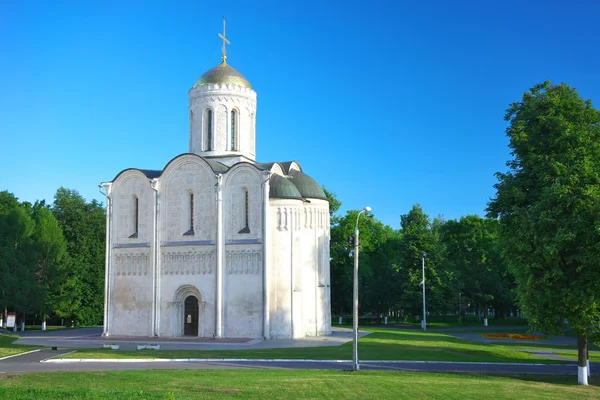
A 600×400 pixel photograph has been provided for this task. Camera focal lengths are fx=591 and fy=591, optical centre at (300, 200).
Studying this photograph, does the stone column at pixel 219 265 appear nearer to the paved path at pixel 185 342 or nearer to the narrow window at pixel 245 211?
the paved path at pixel 185 342

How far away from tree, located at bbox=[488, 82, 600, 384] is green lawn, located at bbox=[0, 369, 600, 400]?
104 inches

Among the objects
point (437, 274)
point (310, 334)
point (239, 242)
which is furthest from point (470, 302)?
point (239, 242)

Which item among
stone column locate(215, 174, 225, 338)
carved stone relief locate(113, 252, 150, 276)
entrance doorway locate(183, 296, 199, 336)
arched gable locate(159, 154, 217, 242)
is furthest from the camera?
carved stone relief locate(113, 252, 150, 276)

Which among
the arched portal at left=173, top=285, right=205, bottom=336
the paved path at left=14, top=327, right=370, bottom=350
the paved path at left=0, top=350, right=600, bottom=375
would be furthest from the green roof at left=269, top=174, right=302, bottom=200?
the paved path at left=0, top=350, right=600, bottom=375

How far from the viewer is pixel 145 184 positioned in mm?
42406

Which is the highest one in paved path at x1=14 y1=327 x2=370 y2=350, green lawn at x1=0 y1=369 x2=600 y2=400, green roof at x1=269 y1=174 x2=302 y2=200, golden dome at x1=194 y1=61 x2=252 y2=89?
golden dome at x1=194 y1=61 x2=252 y2=89

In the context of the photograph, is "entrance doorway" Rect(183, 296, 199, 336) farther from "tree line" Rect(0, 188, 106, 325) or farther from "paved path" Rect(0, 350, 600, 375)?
"tree line" Rect(0, 188, 106, 325)

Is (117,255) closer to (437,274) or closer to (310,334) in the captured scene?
(310,334)

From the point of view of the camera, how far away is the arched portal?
4016 cm

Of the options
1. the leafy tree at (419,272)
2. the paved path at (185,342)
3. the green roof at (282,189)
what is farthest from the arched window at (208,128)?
the leafy tree at (419,272)

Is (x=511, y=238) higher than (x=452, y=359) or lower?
higher

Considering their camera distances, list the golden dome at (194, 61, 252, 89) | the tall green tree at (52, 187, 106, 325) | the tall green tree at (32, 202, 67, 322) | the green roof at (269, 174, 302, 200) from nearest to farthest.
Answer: the green roof at (269, 174, 302, 200)
the golden dome at (194, 61, 252, 89)
the tall green tree at (32, 202, 67, 322)
the tall green tree at (52, 187, 106, 325)

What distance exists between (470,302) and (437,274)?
8632 mm

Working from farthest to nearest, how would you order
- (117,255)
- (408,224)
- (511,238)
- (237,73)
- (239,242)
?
(408,224), (237,73), (117,255), (239,242), (511,238)
